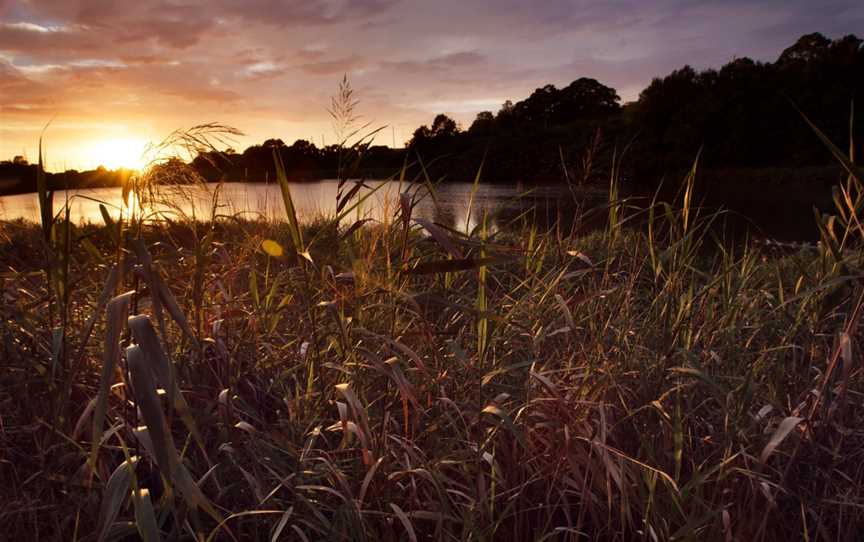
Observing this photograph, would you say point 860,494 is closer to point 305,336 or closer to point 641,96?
point 305,336

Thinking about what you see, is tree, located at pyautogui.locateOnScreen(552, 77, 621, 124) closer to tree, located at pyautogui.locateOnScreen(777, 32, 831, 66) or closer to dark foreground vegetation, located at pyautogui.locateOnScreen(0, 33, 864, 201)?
tree, located at pyautogui.locateOnScreen(777, 32, 831, 66)

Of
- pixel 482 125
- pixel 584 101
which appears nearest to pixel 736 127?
pixel 482 125

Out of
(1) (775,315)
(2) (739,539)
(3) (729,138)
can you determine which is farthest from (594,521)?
(3) (729,138)

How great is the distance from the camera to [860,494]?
1.94m

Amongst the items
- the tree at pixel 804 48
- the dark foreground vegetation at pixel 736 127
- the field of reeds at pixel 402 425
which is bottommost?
the field of reeds at pixel 402 425

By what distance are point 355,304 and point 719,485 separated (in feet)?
4.62

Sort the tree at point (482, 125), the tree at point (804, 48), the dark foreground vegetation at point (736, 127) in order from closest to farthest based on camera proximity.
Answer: the dark foreground vegetation at point (736, 127), the tree at point (482, 125), the tree at point (804, 48)

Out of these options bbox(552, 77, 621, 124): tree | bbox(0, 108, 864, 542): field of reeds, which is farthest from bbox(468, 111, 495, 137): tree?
bbox(0, 108, 864, 542): field of reeds

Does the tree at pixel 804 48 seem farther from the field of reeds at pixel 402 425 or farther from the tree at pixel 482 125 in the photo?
the field of reeds at pixel 402 425


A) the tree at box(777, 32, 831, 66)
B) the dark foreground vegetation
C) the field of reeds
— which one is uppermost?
the tree at box(777, 32, 831, 66)

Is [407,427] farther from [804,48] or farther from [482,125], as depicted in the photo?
[804,48]

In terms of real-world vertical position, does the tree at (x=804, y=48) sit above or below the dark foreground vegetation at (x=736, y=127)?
above

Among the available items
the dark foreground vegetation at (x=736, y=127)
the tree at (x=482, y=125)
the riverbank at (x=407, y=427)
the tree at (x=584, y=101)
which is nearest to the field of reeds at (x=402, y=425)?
the riverbank at (x=407, y=427)

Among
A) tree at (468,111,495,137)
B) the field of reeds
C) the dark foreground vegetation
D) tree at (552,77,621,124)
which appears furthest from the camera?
tree at (552,77,621,124)
